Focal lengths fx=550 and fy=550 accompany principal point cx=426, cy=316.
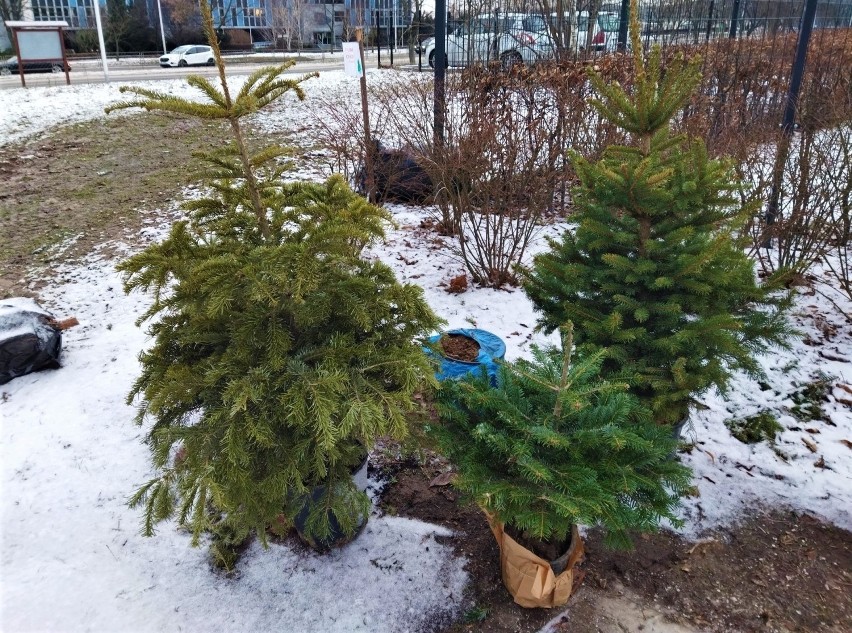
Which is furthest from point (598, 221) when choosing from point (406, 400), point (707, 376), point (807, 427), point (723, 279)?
point (807, 427)

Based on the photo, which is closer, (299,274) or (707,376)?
(299,274)

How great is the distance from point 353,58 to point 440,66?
99 centimetres

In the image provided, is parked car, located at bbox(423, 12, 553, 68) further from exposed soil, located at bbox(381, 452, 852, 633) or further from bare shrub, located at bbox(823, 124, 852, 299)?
exposed soil, located at bbox(381, 452, 852, 633)

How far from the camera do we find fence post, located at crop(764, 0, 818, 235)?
Answer: 4.79 m

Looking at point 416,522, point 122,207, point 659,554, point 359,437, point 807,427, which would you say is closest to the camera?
point 359,437

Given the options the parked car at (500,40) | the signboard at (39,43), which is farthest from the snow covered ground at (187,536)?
the signboard at (39,43)

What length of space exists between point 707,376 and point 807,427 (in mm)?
1509

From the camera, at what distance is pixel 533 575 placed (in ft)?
7.66

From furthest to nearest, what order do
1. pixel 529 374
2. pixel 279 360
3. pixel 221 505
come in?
pixel 529 374 < pixel 279 360 < pixel 221 505

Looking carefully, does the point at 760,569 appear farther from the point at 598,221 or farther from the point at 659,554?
the point at 598,221

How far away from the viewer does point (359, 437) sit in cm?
258

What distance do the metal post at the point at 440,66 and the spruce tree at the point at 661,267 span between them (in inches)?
114

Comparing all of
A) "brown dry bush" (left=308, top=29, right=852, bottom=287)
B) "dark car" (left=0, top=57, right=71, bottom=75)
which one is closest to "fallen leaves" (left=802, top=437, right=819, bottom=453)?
"brown dry bush" (left=308, top=29, right=852, bottom=287)

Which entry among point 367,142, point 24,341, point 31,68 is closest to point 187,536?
point 24,341
